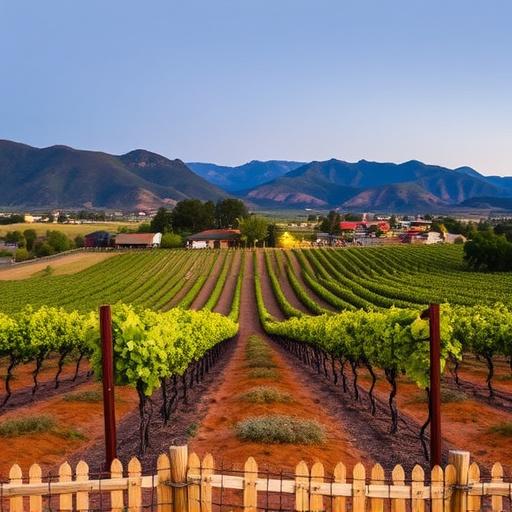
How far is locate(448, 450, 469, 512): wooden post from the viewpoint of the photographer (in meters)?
6.91

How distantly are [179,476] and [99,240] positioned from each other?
174 meters

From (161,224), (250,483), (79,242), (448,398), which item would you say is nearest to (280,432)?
(250,483)

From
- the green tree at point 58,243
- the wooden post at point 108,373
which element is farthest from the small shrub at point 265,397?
the green tree at point 58,243

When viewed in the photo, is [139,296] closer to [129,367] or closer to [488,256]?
[488,256]

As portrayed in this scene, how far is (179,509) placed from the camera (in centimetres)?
700

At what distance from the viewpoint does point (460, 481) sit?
6945 millimetres

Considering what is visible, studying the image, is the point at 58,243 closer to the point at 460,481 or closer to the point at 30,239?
the point at 30,239

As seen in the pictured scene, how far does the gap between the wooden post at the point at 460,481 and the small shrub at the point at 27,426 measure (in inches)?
518

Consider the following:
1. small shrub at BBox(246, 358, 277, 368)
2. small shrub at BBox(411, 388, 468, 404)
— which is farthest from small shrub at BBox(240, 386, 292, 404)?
small shrub at BBox(246, 358, 277, 368)

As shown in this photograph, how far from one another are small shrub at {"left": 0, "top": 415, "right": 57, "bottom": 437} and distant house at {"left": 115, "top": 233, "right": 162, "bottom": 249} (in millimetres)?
144744

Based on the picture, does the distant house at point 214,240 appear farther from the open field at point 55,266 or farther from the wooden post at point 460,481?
the wooden post at point 460,481

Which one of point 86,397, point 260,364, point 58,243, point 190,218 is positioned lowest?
point 260,364

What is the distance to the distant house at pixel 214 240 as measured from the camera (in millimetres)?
159875

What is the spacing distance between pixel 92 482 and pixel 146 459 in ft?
24.6
